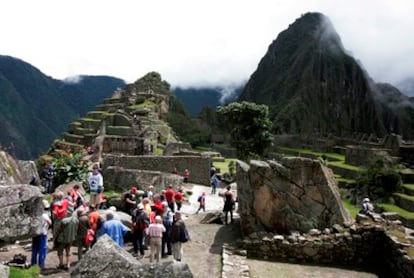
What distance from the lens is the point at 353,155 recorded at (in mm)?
57875

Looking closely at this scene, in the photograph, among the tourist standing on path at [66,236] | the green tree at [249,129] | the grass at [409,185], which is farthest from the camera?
the grass at [409,185]

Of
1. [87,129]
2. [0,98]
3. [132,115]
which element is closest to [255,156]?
[132,115]

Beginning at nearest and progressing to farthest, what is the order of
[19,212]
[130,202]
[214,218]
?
[19,212]
[130,202]
[214,218]

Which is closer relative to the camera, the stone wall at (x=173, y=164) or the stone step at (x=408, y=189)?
the stone wall at (x=173, y=164)

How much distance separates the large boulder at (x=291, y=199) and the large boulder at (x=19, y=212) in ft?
29.2

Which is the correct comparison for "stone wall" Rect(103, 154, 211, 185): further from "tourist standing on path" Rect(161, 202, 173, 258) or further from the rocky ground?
"tourist standing on path" Rect(161, 202, 173, 258)

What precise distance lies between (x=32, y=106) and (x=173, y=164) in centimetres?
2540

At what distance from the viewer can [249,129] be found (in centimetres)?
4244

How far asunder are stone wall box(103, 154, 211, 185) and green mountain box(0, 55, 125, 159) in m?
10.8

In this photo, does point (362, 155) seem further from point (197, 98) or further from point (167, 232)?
point (197, 98)

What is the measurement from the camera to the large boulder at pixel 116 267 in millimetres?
5250

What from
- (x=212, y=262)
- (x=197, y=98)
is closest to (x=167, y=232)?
(x=212, y=262)

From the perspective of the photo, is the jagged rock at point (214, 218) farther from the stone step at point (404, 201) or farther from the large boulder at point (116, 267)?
the stone step at point (404, 201)

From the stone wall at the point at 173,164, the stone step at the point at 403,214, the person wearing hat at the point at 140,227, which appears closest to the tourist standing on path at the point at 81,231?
the person wearing hat at the point at 140,227
